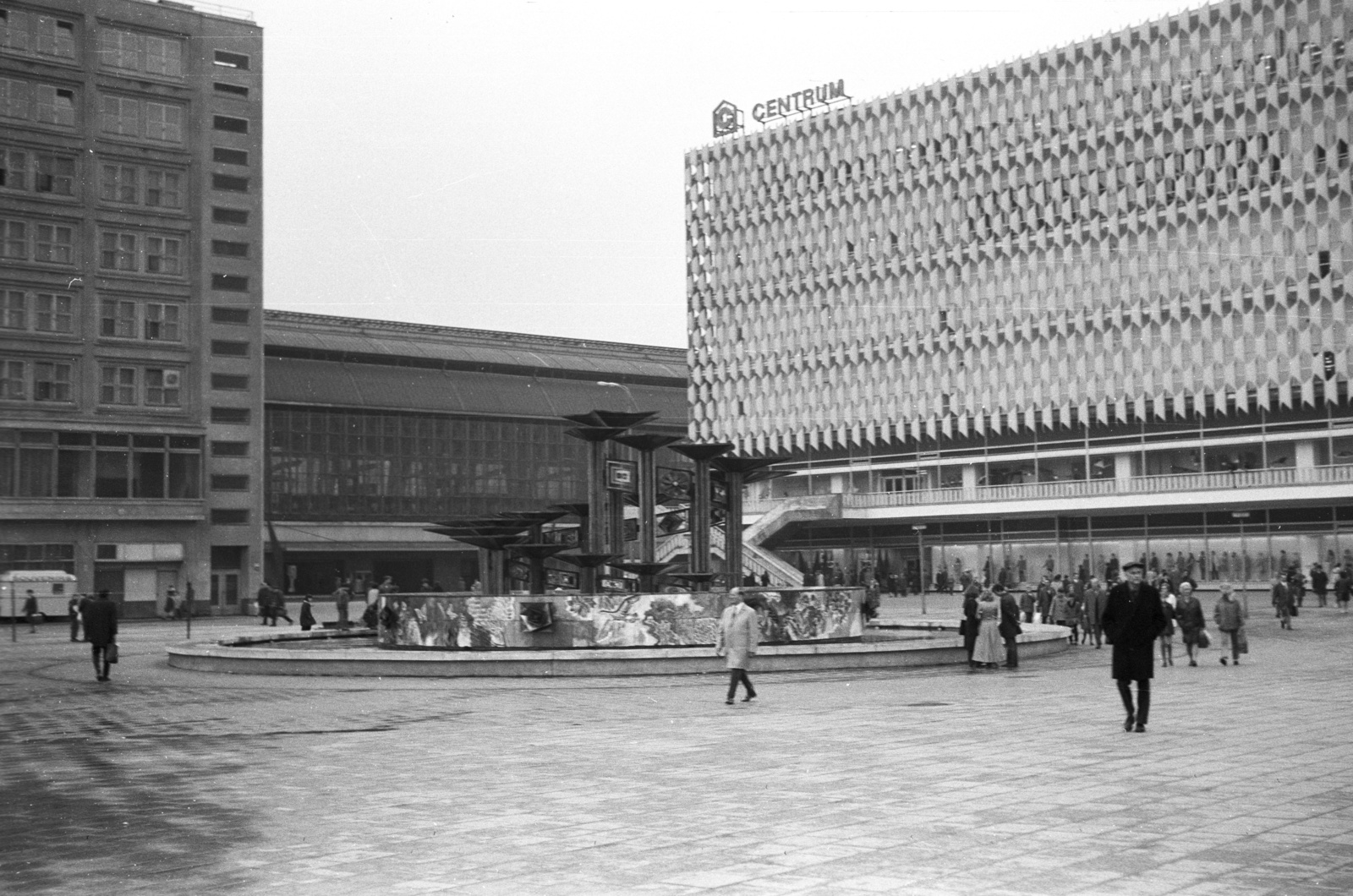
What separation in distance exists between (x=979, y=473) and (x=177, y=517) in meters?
46.2

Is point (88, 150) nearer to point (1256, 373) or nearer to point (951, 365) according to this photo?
point (951, 365)

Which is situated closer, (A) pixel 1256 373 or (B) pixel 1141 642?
(B) pixel 1141 642

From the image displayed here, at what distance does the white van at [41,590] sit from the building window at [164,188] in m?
19.1

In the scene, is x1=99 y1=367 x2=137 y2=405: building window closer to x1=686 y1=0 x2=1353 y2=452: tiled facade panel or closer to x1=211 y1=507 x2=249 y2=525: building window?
x1=211 y1=507 x2=249 y2=525: building window

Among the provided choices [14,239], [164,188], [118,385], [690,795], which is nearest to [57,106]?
[164,188]

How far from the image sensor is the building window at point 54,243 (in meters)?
70.5

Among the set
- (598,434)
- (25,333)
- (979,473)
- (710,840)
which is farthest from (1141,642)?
(979,473)

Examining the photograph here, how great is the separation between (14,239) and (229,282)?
10.5 m

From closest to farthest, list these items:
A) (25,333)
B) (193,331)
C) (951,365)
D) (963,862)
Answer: (963,862) < (25,333) < (193,331) < (951,365)

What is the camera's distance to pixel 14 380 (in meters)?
69.4

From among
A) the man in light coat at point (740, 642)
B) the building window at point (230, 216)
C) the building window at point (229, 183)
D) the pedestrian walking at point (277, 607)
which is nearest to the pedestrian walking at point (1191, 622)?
the man in light coat at point (740, 642)

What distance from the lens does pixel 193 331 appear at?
7500 cm

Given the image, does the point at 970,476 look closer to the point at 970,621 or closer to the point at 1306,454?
the point at 1306,454

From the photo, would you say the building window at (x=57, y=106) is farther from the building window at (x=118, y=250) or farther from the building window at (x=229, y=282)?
the building window at (x=229, y=282)
